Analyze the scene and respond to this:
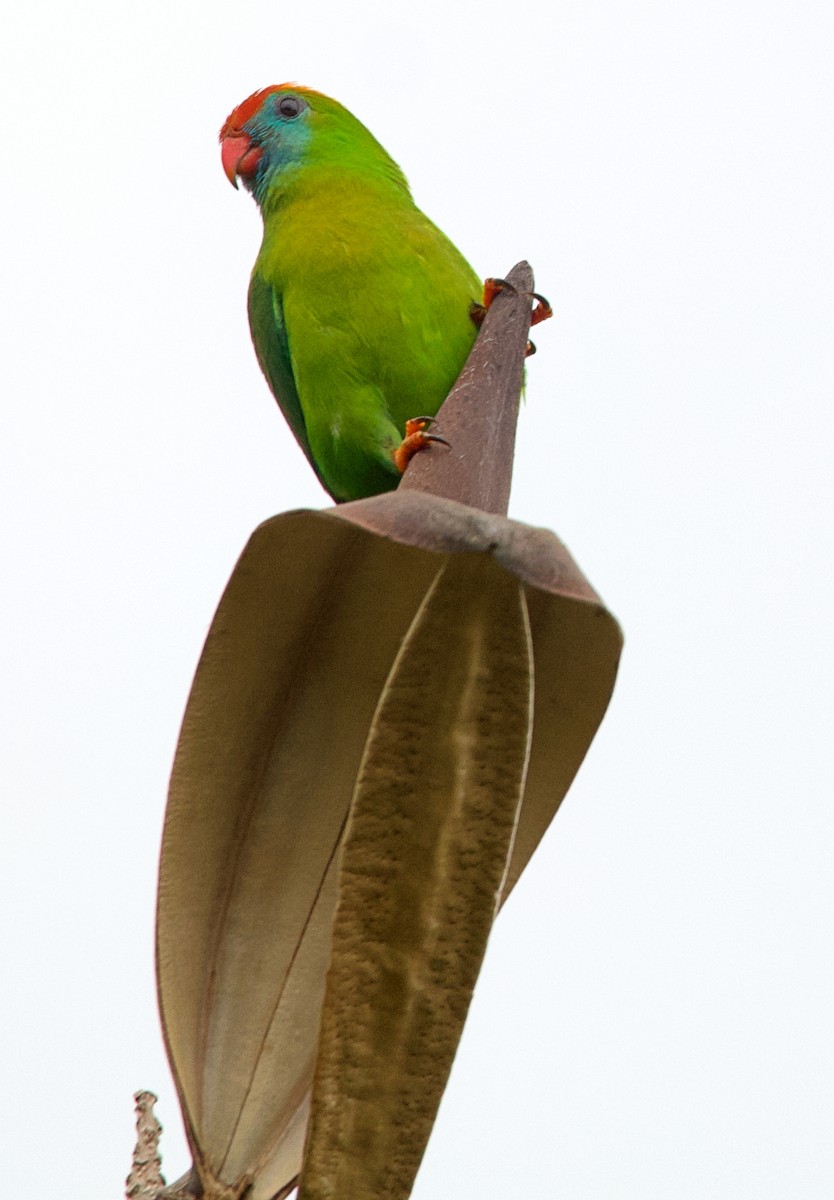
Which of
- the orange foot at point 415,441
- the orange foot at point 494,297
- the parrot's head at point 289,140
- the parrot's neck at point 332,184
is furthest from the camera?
the parrot's head at point 289,140

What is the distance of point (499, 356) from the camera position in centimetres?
130

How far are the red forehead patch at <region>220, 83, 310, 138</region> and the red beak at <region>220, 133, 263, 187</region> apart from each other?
0.03 meters

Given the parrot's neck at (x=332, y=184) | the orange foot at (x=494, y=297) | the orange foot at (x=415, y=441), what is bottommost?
the orange foot at (x=415, y=441)

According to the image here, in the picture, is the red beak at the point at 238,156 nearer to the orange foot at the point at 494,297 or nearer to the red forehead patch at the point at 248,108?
the red forehead patch at the point at 248,108

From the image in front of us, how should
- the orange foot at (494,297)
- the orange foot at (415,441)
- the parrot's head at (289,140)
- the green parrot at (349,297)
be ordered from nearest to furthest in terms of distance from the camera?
the orange foot at (415,441), the orange foot at (494,297), the green parrot at (349,297), the parrot's head at (289,140)

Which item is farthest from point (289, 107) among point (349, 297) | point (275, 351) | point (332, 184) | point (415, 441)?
point (415, 441)

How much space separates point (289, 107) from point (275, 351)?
591 millimetres

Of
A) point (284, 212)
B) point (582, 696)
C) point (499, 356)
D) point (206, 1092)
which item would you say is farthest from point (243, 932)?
point (284, 212)

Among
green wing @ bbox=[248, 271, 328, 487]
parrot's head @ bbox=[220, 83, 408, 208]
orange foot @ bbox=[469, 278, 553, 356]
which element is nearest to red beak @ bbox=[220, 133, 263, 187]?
parrot's head @ bbox=[220, 83, 408, 208]

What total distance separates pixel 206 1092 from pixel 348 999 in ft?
0.52

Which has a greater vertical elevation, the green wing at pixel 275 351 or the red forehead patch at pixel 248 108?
the red forehead patch at pixel 248 108

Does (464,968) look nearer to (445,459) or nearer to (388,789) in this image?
(388,789)

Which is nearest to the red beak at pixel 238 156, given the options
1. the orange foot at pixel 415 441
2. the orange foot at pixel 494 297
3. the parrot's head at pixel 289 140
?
the parrot's head at pixel 289 140

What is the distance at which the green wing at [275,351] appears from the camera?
2889 mm
